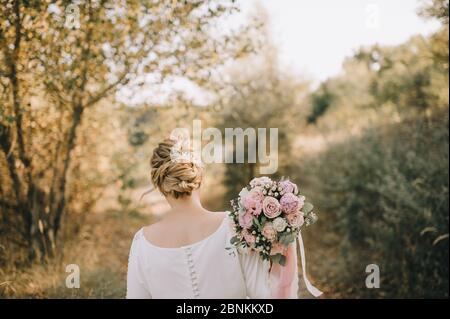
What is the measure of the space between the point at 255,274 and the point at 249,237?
277mm

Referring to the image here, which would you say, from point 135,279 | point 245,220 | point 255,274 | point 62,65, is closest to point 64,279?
point 62,65

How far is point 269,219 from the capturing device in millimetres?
2584

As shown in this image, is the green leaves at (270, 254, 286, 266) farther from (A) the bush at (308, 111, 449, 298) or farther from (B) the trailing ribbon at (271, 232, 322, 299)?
(A) the bush at (308, 111, 449, 298)

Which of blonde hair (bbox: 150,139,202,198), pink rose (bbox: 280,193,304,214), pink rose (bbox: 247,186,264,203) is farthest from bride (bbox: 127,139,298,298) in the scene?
pink rose (bbox: 280,193,304,214)

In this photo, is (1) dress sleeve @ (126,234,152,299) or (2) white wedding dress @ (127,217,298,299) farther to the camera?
(1) dress sleeve @ (126,234,152,299)

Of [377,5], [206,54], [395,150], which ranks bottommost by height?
[395,150]

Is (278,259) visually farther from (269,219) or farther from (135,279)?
(135,279)

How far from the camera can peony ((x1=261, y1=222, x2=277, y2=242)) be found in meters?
2.52

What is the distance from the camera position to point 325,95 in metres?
23.2

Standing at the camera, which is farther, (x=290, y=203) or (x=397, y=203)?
(x=397, y=203)
